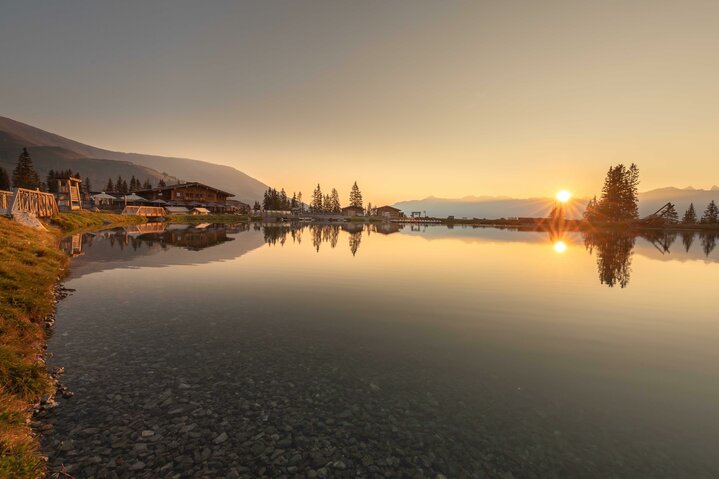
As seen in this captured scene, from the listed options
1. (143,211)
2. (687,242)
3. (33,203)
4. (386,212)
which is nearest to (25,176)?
(143,211)

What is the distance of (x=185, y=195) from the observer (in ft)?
380

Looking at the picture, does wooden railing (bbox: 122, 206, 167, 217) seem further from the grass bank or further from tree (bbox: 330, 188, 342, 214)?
tree (bbox: 330, 188, 342, 214)

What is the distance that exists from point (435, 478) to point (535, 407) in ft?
12.2

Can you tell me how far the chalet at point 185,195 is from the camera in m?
113

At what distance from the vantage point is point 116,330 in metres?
11.8

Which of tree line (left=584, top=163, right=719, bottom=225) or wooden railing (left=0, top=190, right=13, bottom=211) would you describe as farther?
tree line (left=584, top=163, right=719, bottom=225)

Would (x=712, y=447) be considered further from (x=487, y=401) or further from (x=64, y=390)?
(x=64, y=390)

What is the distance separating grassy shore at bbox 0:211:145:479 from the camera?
5430 millimetres

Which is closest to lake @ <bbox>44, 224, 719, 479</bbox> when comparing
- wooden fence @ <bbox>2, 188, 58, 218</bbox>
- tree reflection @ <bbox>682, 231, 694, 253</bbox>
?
wooden fence @ <bbox>2, 188, 58, 218</bbox>

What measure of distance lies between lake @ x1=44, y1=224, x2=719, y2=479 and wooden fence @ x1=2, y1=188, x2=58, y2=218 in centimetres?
2301

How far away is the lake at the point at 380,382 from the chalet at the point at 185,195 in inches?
4143

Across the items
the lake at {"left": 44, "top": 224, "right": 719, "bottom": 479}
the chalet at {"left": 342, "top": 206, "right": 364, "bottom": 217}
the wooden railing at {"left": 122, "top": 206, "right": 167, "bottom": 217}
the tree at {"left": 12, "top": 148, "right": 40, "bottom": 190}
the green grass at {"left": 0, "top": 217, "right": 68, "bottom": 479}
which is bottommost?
the lake at {"left": 44, "top": 224, "right": 719, "bottom": 479}

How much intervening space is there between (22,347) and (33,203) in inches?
1577

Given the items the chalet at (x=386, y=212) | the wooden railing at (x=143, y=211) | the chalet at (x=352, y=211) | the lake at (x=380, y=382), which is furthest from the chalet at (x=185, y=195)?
the lake at (x=380, y=382)
